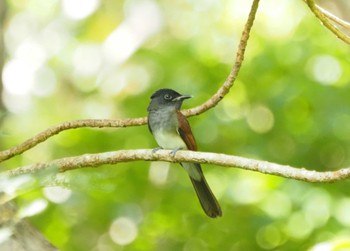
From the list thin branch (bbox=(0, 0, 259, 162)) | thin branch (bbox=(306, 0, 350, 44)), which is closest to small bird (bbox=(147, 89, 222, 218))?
thin branch (bbox=(0, 0, 259, 162))

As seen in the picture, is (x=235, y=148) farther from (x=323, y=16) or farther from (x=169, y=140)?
(x=323, y=16)

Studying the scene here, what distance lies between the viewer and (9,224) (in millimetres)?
2449

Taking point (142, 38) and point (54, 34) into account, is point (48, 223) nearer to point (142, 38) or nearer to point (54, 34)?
point (142, 38)

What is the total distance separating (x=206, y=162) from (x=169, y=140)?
2061 mm

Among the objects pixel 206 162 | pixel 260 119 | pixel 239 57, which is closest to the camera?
pixel 206 162

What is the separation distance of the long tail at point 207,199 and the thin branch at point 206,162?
4.72ft

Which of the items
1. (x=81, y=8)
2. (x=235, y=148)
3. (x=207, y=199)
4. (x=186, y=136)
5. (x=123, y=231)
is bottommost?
(x=207, y=199)

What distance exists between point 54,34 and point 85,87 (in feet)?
10.1

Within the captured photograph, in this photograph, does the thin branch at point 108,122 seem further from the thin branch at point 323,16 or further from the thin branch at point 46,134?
the thin branch at point 323,16

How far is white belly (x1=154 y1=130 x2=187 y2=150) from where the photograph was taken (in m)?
5.71

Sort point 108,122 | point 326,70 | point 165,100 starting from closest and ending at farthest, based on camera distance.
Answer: point 108,122, point 165,100, point 326,70

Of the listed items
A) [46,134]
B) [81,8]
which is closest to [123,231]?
[46,134]

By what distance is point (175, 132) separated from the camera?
5.78 m

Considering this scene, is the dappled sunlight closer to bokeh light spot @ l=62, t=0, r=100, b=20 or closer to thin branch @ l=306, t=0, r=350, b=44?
thin branch @ l=306, t=0, r=350, b=44
